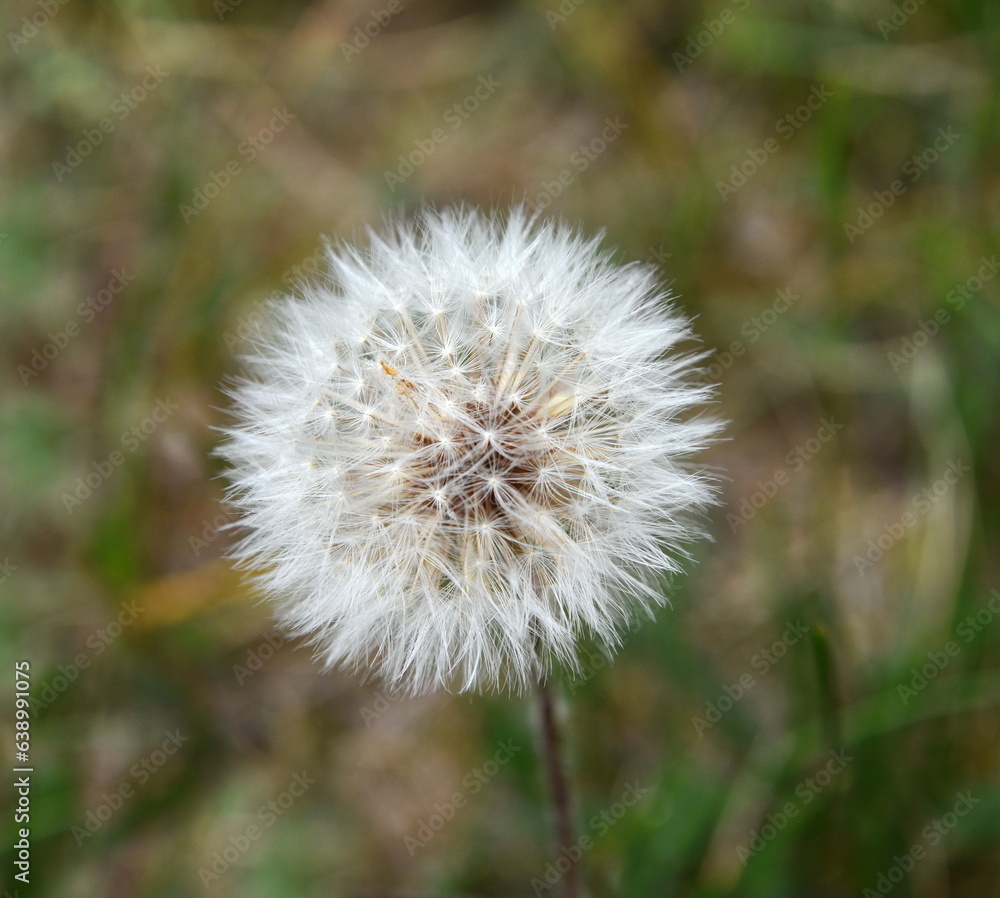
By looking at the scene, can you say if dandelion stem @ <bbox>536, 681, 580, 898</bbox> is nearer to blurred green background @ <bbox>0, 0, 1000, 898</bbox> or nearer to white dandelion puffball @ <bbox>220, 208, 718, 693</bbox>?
white dandelion puffball @ <bbox>220, 208, 718, 693</bbox>

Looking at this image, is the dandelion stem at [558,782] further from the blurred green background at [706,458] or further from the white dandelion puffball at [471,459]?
the blurred green background at [706,458]

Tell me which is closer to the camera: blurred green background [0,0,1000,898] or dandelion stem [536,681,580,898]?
dandelion stem [536,681,580,898]

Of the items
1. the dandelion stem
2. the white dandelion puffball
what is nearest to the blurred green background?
the dandelion stem

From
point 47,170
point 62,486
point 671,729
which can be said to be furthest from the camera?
point 47,170

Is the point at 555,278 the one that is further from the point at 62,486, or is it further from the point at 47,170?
Answer: the point at 47,170

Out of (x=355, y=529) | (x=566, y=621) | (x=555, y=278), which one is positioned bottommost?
(x=566, y=621)

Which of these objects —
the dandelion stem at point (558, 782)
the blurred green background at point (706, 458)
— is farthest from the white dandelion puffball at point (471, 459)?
the blurred green background at point (706, 458)

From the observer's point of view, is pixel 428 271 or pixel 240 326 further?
pixel 240 326

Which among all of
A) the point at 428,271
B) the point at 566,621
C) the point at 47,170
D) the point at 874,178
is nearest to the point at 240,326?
the point at 47,170
